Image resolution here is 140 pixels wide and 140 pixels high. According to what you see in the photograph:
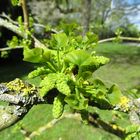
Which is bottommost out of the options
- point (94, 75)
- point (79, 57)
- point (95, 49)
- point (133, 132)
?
point (95, 49)

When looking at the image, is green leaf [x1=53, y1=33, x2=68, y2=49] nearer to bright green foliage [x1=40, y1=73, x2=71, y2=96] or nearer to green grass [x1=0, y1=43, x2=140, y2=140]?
bright green foliage [x1=40, y1=73, x2=71, y2=96]

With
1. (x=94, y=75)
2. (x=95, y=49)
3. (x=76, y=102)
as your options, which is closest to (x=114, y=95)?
(x=76, y=102)

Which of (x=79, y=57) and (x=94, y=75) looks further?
(x=94, y=75)

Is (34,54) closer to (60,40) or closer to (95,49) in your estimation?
(60,40)

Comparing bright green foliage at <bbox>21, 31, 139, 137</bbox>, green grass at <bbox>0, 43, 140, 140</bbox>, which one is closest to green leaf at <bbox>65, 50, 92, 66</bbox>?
bright green foliage at <bbox>21, 31, 139, 137</bbox>

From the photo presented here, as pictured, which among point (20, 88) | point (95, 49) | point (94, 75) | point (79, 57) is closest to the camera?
point (79, 57)

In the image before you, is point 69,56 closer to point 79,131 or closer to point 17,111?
point 17,111

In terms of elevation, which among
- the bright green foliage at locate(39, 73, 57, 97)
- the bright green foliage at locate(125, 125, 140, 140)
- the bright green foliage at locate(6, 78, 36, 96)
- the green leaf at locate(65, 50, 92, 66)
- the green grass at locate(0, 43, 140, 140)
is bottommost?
the green grass at locate(0, 43, 140, 140)
